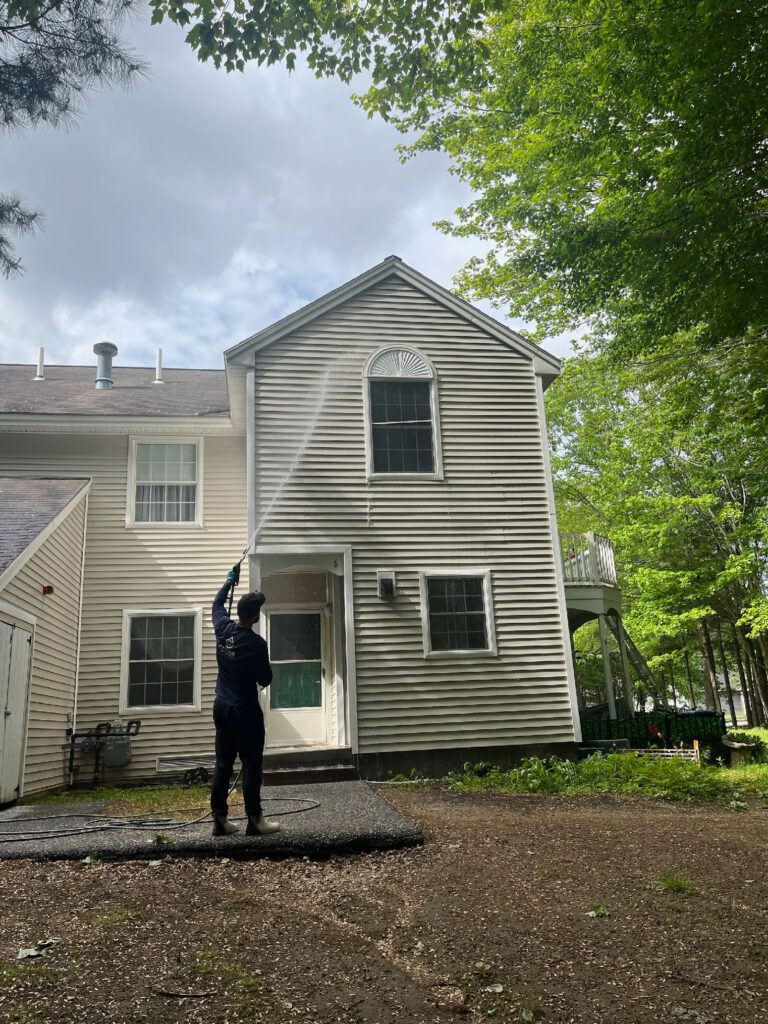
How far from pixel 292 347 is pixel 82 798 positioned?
704 cm

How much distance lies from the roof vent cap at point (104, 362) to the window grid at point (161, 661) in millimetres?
5598

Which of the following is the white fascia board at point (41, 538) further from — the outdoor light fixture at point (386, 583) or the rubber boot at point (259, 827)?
the rubber boot at point (259, 827)

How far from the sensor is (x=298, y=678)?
39.3 ft

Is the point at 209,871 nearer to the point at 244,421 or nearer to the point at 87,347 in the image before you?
the point at 244,421

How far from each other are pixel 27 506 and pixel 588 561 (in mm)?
10031

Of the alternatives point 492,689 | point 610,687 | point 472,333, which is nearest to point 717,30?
point 472,333

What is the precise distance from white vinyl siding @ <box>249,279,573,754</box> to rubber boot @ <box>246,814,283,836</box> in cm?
451

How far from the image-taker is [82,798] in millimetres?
9859

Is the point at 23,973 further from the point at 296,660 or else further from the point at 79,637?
the point at 79,637

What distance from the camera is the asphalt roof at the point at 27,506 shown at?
955 centimetres

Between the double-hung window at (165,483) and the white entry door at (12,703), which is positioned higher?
the double-hung window at (165,483)

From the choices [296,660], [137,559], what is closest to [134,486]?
[137,559]

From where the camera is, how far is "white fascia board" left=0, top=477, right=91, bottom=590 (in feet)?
29.1

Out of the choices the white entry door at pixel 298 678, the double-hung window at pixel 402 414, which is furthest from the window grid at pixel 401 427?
the white entry door at pixel 298 678
